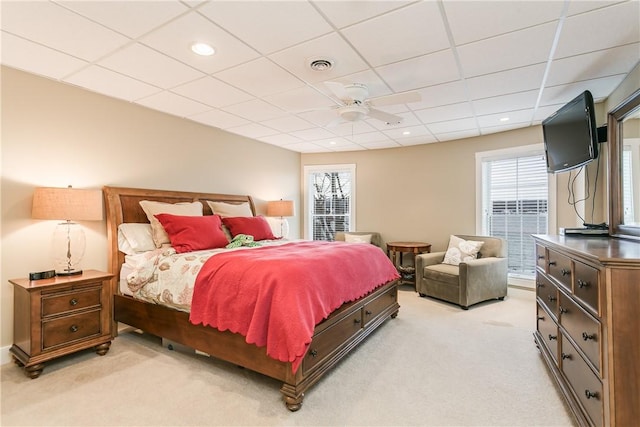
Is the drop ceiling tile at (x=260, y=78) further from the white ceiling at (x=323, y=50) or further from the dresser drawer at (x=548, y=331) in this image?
the dresser drawer at (x=548, y=331)

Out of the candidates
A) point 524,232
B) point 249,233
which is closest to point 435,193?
point 524,232

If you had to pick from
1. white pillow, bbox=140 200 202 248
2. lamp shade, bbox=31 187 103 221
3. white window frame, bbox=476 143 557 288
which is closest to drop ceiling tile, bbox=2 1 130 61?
lamp shade, bbox=31 187 103 221

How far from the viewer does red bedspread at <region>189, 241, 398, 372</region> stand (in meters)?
2.03

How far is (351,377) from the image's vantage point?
241 centimetres

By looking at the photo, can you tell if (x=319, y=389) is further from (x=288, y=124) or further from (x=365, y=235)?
(x=365, y=235)

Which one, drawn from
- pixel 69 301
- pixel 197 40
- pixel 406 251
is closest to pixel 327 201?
pixel 406 251

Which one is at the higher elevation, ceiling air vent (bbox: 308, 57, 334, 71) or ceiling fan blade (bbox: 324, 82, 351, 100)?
ceiling air vent (bbox: 308, 57, 334, 71)

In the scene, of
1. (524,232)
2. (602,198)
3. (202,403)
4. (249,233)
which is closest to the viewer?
(202,403)

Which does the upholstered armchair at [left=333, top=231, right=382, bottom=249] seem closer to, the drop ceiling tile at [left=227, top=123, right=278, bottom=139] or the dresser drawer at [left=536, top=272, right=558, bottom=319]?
the drop ceiling tile at [left=227, top=123, right=278, bottom=139]

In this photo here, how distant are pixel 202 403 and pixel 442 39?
3028 millimetres

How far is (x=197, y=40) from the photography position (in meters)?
2.22

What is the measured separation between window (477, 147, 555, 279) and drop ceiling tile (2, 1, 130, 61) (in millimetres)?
5023

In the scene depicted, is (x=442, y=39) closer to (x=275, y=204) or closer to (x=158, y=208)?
(x=158, y=208)

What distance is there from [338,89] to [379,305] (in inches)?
87.8
